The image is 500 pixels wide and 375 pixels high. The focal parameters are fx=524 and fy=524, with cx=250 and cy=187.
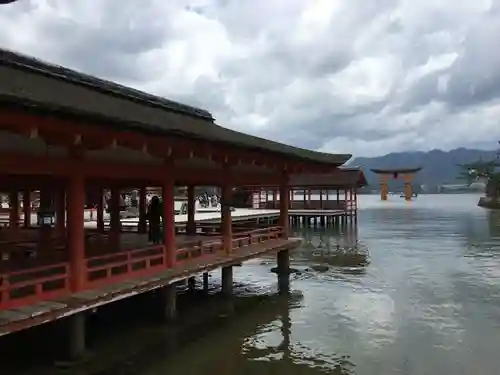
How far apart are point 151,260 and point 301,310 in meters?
4.84

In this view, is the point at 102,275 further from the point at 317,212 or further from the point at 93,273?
the point at 317,212

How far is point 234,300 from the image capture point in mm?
16000

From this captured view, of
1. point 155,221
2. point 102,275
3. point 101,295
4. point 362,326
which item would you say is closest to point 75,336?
point 101,295

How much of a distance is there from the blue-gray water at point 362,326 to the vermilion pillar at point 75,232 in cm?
212

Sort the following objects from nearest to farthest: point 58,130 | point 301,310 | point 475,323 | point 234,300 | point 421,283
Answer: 1. point 58,130
2. point 475,323
3. point 301,310
4. point 234,300
5. point 421,283

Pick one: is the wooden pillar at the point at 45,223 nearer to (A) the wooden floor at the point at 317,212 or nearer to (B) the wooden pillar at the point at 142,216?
(B) the wooden pillar at the point at 142,216

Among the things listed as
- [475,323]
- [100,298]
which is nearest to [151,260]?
[100,298]

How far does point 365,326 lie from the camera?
1297cm

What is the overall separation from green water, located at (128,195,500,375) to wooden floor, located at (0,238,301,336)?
59.2 inches

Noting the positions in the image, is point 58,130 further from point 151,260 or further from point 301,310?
point 301,310

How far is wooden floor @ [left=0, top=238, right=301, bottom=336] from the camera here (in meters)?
7.96

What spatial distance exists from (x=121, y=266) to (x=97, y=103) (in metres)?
3.57

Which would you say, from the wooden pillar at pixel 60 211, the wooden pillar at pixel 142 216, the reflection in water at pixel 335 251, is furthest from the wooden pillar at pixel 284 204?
the wooden pillar at pixel 60 211

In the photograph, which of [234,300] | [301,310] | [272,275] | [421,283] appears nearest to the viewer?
[301,310]
